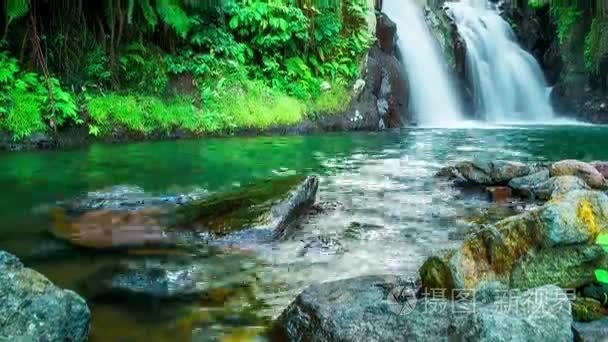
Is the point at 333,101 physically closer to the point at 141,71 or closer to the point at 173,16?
the point at 173,16

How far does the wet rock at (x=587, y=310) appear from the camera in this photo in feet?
9.41

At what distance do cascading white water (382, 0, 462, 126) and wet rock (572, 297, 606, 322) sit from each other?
15.5 m

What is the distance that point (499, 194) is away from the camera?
720cm

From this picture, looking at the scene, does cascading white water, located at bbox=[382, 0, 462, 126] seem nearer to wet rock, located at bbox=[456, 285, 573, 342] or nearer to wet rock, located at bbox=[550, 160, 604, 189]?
wet rock, located at bbox=[550, 160, 604, 189]

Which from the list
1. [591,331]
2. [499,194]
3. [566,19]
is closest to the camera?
[591,331]

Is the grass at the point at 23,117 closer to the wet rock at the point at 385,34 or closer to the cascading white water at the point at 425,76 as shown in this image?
the wet rock at the point at 385,34

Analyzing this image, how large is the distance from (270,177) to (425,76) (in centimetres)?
1209

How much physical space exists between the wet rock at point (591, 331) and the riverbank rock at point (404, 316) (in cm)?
14

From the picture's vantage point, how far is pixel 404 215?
6207 millimetres

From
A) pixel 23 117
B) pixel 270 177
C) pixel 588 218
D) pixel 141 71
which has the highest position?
pixel 141 71

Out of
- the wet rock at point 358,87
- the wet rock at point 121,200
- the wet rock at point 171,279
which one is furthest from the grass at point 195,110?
the wet rock at point 171,279

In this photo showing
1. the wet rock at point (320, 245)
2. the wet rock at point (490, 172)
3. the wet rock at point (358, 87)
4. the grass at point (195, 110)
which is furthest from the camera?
the wet rock at point (358, 87)

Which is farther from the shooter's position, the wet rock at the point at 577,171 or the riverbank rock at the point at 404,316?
the wet rock at the point at 577,171

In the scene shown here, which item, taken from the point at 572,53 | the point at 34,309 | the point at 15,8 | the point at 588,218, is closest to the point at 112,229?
the point at 34,309
